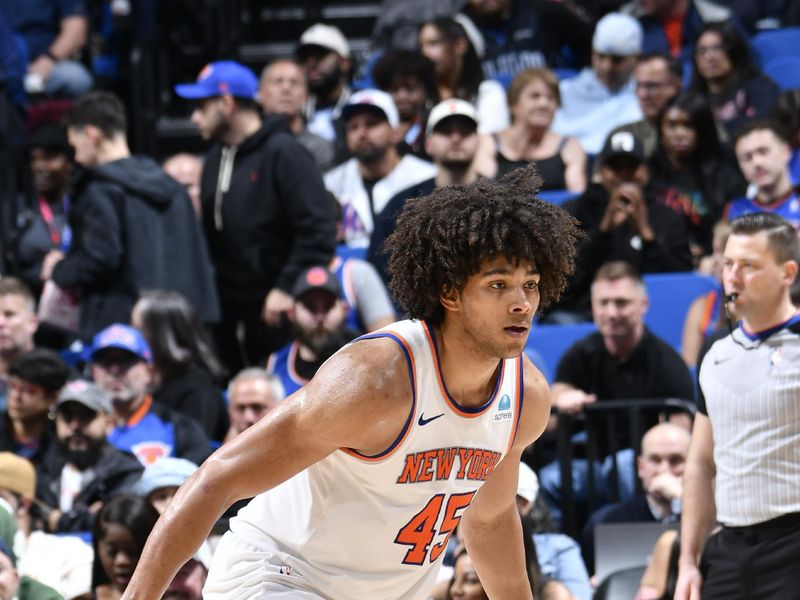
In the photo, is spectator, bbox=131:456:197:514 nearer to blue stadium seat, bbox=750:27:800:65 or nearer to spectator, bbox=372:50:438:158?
spectator, bbox=372:50:438:158

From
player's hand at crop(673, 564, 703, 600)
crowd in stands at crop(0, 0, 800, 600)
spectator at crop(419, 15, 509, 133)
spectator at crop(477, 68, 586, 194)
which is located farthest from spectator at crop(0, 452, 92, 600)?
spectator at crop(419, 15, 509, 133)

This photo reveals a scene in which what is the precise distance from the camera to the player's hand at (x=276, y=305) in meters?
Answer: 7.82

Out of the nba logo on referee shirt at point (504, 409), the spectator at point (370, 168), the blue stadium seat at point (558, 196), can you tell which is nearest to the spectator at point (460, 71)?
the spectator at point (370, 168)

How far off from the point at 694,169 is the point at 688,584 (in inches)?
158

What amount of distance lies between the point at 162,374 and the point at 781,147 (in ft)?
11.6

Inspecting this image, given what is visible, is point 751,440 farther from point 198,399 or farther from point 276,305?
point 276,305

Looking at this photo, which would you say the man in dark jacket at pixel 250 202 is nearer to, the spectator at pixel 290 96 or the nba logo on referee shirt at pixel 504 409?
the spectator at pixel 290 96

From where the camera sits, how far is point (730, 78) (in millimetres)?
9398

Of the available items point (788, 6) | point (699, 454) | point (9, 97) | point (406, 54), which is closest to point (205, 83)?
point (406, 54)

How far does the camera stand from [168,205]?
8000 mm

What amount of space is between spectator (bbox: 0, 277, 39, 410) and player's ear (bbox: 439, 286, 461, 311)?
4533 millimetres

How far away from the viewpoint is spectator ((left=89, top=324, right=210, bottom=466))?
6.95 m

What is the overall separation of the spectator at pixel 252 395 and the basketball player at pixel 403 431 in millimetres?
2967

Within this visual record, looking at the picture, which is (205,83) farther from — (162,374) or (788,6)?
(788,6)
